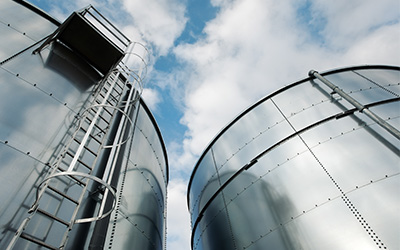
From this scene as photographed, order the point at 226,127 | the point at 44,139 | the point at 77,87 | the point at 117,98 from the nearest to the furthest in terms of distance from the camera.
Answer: the point at 44,139 → the point at 77,87 → the point at 117,98 → the point at 226,127

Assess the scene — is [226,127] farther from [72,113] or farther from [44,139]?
[44,139]

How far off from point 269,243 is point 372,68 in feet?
20.4

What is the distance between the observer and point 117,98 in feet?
17.8

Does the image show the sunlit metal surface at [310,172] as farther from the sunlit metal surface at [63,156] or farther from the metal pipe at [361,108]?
the sunlit metal surface at [63,156]

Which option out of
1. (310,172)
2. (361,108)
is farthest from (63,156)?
(361,108)

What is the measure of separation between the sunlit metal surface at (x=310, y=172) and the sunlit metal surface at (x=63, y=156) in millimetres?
2154

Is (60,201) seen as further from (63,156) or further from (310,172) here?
(310,172)

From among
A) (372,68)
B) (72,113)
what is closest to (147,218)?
(72,113)

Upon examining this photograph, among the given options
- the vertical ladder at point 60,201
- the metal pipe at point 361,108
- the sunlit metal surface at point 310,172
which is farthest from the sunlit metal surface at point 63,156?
the metal pipe at point 361,108

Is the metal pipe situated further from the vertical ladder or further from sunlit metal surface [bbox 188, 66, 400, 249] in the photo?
the vertical ladder

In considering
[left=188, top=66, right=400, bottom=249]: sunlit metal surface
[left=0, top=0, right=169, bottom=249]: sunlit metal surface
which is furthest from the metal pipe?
[left=0, top=0, right=169, bottom=249]: sunlit metal surface

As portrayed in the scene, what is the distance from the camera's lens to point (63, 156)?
124 inches

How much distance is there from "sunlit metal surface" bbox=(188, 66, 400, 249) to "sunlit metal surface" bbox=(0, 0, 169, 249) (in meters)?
2.15

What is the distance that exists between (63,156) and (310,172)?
449 centimetres
